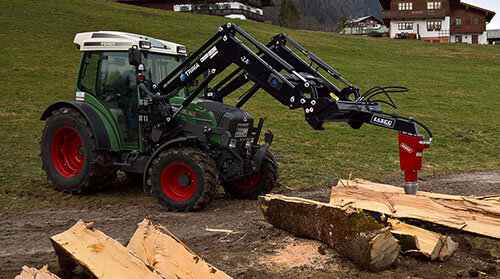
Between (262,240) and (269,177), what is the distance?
283 centimetres

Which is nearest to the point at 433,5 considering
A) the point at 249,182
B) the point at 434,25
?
the point at 434,25

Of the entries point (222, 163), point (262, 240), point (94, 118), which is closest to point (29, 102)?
point (94, 118)

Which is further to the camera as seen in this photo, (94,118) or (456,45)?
(456,45)

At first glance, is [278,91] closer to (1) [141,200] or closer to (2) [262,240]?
(2) [262,240]

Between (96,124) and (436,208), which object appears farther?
(96,124)

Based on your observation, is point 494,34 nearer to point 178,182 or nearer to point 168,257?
point 178,182

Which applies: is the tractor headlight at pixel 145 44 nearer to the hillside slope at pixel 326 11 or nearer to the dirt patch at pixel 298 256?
the dirt patch at pixel 298 256

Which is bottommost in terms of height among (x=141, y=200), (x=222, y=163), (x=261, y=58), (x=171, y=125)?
(x=141, y=200)

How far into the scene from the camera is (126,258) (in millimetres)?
4387

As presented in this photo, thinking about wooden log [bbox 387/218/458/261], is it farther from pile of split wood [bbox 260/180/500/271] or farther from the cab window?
the cab window

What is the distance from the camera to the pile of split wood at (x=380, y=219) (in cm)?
509

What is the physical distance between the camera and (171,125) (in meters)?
8.54

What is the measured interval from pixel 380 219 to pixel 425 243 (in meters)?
0.83

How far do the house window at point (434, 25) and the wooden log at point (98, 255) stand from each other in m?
68.7
